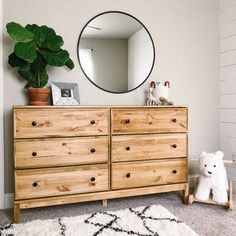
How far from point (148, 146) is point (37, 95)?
3.56ft

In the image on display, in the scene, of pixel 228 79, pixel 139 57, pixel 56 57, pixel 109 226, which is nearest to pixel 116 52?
pixel 139 57

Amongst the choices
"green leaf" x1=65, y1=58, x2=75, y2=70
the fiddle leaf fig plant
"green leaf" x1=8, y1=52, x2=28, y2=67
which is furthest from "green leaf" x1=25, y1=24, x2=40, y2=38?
"green leaf" x1=65, y1=58, x2=75, y2=70

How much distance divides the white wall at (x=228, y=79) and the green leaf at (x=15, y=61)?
7.29 feet

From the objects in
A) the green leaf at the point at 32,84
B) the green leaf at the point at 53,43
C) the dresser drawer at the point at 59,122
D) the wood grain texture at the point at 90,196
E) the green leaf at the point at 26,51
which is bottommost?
the wood grain texture at the point at 90,196

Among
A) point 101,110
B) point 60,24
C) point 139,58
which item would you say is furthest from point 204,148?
point 60,24

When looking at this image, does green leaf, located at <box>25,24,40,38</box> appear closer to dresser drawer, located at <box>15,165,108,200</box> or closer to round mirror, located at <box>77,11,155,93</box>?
round mirror, located at <box>77,11,155,93</box>

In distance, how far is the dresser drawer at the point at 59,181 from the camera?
6.79 ft

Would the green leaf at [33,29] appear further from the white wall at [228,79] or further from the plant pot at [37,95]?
the white wall at [228,79]

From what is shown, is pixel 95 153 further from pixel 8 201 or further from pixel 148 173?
pixel 8 201

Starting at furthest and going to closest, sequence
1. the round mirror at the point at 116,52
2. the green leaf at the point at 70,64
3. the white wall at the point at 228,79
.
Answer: the white wall at the point at 228,79
the round mirror at the point at 116,52
the green leaf at the point at 70,64

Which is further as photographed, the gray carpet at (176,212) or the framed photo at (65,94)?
the framed photo at (65,94)

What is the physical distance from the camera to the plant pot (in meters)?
2.25

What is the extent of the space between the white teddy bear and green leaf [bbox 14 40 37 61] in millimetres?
1783

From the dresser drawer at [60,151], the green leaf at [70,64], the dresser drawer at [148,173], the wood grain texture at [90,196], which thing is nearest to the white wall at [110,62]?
the green leaf at [70,64]
